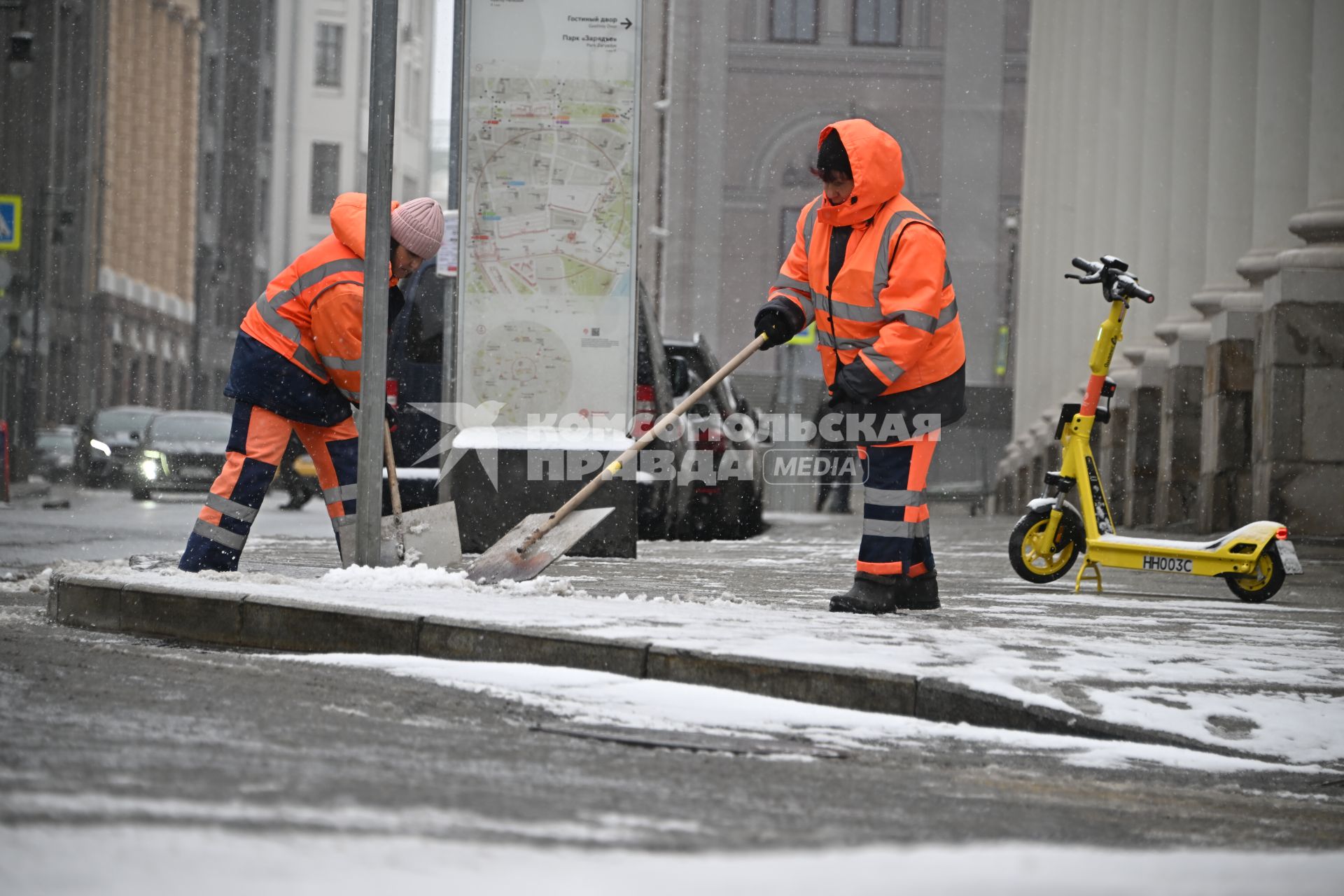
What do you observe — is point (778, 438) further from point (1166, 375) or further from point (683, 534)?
point (683, 534)

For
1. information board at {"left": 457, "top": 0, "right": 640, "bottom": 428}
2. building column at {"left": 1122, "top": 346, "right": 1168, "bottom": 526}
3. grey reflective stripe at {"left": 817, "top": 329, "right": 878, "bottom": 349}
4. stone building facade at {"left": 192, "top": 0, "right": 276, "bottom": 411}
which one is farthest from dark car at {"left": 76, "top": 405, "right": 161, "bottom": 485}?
stone building facade at {"left": 192, "top": 0, "right": 276, "bottom": 411}

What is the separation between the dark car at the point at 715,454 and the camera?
583 inches

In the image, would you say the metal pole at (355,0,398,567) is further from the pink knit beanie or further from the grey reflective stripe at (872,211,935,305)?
the grey reflective stripe at (872,211,935,305)

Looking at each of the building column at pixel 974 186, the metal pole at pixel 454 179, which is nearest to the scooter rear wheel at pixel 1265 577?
the metal pole at pixel 454 179

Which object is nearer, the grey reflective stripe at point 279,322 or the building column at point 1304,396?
the grey reflective stripe at point 279,322

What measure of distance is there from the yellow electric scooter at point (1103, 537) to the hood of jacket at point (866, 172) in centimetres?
151

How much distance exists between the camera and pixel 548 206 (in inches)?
449

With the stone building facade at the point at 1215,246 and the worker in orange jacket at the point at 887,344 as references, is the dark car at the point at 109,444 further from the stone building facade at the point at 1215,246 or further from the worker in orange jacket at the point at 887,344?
the worker in orange jacket at the point at 887,344

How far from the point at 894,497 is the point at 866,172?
1.17 meters

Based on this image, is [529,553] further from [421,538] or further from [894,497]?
[894,497]

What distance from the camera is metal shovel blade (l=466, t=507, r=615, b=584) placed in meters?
8.14

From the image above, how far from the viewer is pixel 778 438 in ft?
85.4

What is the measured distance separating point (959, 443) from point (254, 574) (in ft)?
120

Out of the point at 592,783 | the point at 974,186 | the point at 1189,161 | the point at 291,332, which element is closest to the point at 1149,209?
the point at 1189,161
